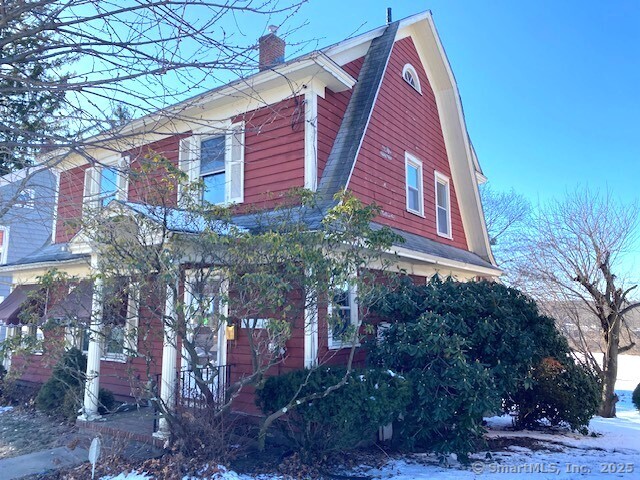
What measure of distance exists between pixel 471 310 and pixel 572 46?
36.0 ft

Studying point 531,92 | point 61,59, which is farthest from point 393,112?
point 531,92

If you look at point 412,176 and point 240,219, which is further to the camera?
point 412,176

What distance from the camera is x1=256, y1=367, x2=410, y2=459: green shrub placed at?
19.1ft

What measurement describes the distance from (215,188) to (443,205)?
5.82m

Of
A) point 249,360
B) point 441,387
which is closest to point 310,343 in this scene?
point 249,360

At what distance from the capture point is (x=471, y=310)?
6.98 meters

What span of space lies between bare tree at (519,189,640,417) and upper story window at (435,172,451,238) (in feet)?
13.3

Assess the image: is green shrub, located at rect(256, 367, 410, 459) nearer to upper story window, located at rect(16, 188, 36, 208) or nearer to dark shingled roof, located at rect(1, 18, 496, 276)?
dark shingled roof, located at rect(1, 18, 496, 276)

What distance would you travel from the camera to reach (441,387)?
642 cm

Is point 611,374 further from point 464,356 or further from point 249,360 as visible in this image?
point 249,360

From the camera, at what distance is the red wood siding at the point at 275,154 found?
8086 mm

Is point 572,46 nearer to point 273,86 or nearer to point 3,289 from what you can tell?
point 273,86

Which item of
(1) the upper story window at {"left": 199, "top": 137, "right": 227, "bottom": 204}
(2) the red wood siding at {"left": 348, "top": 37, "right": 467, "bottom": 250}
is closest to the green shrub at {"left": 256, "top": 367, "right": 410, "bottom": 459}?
(2) the red wood siding at {"left": 348, "top": 37, "right": 467, "bottom": 250}

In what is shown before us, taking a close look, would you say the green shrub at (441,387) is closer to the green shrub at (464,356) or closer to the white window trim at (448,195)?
the green shrub at (464,356)
